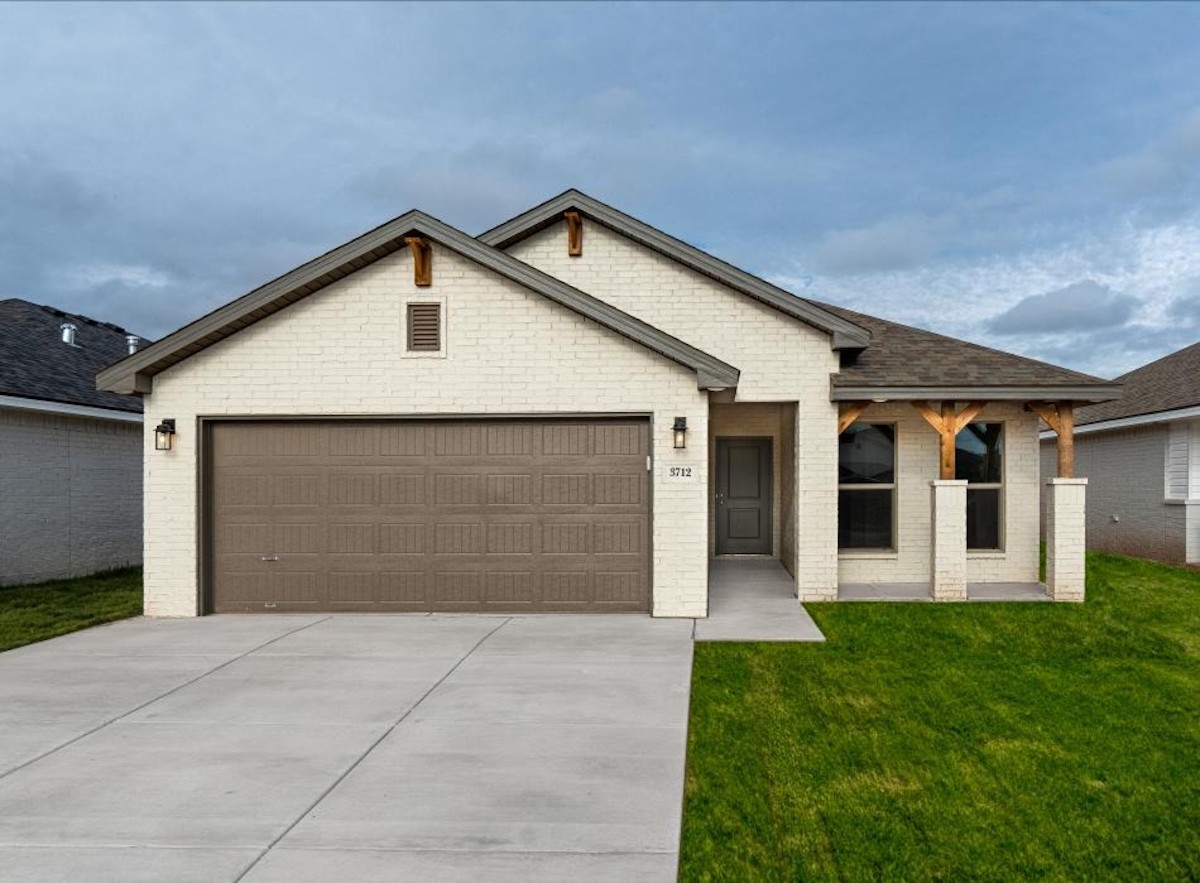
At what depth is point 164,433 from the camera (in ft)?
36.3

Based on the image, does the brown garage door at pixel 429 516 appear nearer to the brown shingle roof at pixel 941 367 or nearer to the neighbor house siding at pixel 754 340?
the neighbor house siding at pixel 754 340

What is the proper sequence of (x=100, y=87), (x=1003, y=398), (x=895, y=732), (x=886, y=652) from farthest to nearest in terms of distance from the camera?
(x=100, y=87)
(x=1003, y=398)
(x=886, y=652)
(x=895, y=732)

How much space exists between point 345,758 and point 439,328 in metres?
6.36

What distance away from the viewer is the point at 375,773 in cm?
537

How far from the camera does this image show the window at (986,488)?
13047 millimetres

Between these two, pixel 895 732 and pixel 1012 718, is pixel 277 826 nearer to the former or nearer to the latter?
pixel 895 732

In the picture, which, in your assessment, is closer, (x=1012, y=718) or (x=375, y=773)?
(x=375, y=773)

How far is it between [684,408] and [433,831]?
6980mm

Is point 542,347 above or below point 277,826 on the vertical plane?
above

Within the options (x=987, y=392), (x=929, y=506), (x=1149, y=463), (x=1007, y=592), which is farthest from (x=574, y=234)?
(x=1149, y=463)

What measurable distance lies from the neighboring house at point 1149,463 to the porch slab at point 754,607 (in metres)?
8.04

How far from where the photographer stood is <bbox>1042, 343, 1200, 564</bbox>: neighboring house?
1620cm

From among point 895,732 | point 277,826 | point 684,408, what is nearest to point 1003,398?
point 684,408

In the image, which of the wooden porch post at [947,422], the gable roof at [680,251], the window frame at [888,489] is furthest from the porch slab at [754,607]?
the gable roof at [680,251]
